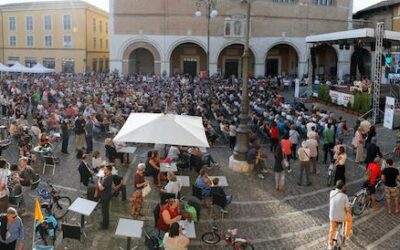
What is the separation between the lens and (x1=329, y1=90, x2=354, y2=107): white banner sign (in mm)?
24375

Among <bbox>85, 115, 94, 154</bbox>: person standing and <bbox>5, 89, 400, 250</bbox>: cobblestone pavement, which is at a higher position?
<bbox>85, 115, 94, 154</bbox>: person standing

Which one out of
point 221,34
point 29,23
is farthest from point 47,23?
point 221,34

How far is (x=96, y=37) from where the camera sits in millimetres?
52281

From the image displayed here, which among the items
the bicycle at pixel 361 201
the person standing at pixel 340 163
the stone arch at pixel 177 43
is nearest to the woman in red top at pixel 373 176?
the bicycle at pixel 361 201

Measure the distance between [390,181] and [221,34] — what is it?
108ft

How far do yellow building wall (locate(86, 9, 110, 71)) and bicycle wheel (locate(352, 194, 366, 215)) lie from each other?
42343 millimetres

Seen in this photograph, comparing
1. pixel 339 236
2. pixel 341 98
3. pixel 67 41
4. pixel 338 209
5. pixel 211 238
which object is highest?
pixel 67 41

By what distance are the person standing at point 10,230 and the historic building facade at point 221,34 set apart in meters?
34.7

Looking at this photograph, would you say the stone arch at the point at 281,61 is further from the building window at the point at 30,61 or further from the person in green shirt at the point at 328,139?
Answer: the person in green shirt at the point at 328,139

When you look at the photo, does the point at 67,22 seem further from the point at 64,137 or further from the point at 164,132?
the point at 164,132

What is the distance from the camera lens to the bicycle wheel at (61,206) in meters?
10.6

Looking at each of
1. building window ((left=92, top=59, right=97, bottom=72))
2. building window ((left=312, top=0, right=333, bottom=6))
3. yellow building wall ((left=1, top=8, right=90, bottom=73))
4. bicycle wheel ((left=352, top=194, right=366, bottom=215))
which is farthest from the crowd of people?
building window ((left=92, top=59, right=97, bottom=72))

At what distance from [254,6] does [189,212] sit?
117 feet

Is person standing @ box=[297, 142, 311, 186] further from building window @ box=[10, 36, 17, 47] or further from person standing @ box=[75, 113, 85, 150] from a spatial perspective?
building window @ box=[10, 36, 17, 47]
